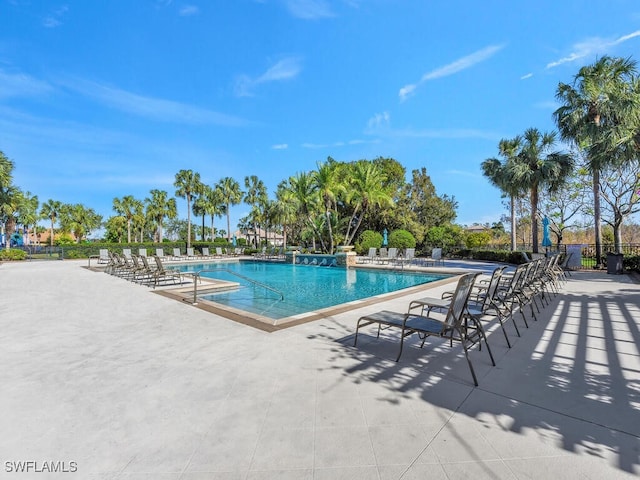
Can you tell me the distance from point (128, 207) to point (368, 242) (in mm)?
37065

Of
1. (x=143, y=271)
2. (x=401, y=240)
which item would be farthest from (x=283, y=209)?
(x=143, y=271)

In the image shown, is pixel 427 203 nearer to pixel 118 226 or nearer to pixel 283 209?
pixel 283 209

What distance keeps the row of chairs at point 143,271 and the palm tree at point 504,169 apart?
1809cm

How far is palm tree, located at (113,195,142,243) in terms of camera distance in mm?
43188

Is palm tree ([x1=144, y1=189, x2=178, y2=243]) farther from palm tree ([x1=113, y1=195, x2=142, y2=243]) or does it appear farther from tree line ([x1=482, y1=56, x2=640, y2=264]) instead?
tree line ([x1=482, y1=56, x2=640, y2=264])

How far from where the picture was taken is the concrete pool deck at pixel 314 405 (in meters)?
1.88

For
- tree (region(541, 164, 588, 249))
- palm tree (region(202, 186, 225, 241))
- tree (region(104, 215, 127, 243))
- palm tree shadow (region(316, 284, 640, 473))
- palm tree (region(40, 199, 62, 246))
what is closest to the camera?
palm tree shadow (region(316, 284, 640, 473))

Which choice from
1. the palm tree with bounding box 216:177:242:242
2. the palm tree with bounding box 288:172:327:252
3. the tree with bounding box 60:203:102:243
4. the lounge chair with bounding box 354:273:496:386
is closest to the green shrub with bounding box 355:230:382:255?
the palm tree with bounding box 288:172:327:252

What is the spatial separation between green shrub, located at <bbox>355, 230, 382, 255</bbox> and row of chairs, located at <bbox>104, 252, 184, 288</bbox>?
16641 mm

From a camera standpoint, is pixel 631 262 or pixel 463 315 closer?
pixel 463 315

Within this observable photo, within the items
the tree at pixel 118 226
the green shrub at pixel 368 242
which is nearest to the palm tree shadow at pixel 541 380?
the green shrub at pixel 368 242

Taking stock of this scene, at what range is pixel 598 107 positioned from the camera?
14039mm

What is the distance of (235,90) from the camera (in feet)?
74.4

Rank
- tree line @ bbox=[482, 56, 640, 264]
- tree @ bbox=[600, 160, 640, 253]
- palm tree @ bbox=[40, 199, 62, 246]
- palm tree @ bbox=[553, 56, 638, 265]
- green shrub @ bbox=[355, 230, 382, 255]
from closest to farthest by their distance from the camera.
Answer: tree line @ bbox=[482, 56, 640, 264] → palm tree @ bbox=[553, 56, 638, 265] → tree @ bbox=[600, 160, 640, 253] → green shrub @ bbox=[355, 230, 382, 255] → palm tree @ bbox=[40, 199, 62, 246]
